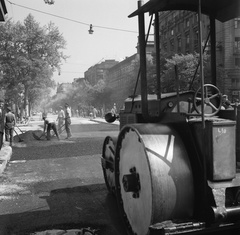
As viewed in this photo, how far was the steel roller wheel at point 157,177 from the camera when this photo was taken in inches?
105

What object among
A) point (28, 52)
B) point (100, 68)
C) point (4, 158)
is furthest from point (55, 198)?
point (100, 68)

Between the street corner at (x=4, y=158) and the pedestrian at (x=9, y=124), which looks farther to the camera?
the pedestrian at (x=9, y=124)

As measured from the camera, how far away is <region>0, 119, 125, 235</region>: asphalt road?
4.21 metres

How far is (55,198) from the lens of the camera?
5523 millimetres

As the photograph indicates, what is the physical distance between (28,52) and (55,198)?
30.2 metres

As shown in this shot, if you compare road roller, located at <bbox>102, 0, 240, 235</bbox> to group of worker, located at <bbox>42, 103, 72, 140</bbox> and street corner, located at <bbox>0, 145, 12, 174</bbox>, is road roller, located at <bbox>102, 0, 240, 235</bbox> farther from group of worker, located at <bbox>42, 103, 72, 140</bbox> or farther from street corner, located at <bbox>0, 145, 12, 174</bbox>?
group of worker, located at <bbox>42, 103, 72, 140</bbox>

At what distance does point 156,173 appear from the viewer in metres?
2.67

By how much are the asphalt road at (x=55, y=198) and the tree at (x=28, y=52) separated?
959 inches

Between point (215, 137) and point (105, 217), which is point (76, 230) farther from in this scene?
point (215, 137)

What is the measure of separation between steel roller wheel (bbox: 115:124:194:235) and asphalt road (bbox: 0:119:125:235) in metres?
1.10

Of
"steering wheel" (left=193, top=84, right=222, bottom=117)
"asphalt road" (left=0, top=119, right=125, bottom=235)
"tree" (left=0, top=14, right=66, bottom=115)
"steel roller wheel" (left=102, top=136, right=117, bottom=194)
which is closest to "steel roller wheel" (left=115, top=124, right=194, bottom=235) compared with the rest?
"steering wheel" (left=193, top=84, right=222, bottom=117)

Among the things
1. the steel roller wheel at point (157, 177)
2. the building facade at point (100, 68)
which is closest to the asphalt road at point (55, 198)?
the steel roller wheel at point (157, 177)

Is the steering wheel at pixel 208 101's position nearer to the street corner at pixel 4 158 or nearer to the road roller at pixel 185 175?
the road roller at pixel 185 175

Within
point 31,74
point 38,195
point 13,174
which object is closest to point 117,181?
point 38,195
